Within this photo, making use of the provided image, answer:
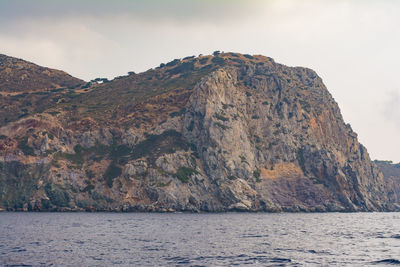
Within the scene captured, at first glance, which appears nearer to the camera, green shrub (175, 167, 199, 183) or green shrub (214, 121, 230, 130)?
green shrub (175, 167, 199, 183)

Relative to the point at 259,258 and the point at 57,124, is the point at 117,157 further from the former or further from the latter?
the point at 259,258

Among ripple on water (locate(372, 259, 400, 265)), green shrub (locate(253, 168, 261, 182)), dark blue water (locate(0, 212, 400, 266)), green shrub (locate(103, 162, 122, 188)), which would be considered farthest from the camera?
green shrub (locate(253, 168, 261, 182))


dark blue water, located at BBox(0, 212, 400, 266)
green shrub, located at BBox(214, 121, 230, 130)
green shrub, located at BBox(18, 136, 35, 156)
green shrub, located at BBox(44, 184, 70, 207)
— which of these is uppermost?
green shrub, located at BBox(214, 121, 230, 130)

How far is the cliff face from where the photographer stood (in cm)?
14600

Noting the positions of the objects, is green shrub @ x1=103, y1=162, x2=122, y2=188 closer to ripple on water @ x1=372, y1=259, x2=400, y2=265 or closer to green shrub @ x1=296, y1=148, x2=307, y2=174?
green shrub @ x1=296, y1=148, x2=307, y2=174

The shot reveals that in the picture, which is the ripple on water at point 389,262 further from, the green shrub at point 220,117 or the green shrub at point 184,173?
the green shrub at point 220,117

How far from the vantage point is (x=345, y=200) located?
178 m

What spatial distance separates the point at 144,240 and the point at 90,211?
3484 inches

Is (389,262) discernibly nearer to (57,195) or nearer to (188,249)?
(188,249)

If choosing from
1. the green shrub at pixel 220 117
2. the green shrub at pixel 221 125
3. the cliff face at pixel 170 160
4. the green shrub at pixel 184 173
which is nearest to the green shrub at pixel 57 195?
the cliff face at pixel 170 160

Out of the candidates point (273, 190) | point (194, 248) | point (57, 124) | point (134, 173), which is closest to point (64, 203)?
point (134, 173)

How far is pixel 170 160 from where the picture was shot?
160m

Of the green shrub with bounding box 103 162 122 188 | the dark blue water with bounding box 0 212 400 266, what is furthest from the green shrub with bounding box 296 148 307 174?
the dark blue water with bounding box 0 212 400 266

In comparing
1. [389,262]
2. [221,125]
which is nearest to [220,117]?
[221,125]
